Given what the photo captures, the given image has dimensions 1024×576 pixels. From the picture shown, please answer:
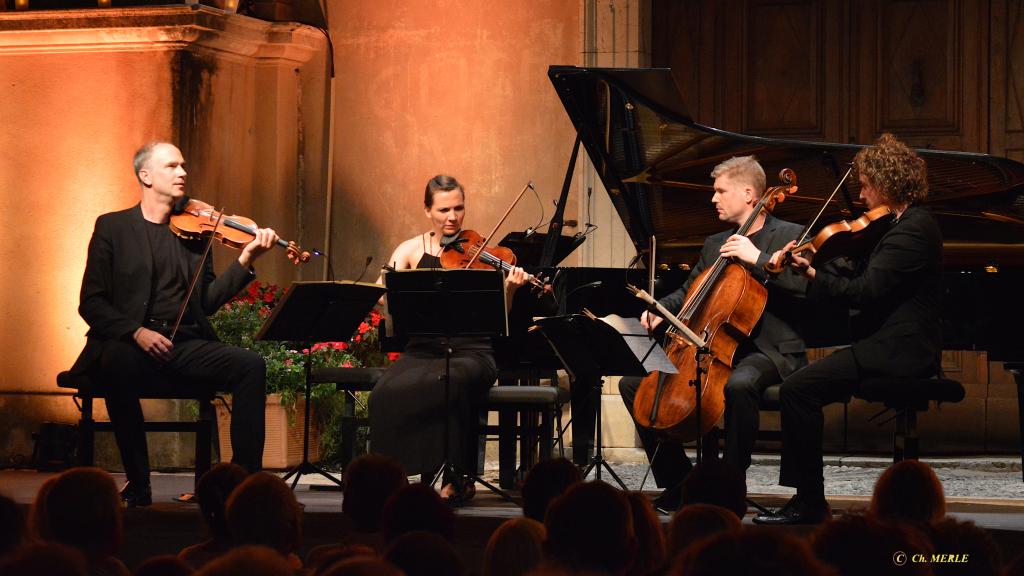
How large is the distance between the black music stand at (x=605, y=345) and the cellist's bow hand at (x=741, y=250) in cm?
43

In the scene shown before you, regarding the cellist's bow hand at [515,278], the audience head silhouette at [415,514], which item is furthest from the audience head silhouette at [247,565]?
the cellist's bow hand at [515,278]

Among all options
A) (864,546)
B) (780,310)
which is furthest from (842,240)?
(864,546)

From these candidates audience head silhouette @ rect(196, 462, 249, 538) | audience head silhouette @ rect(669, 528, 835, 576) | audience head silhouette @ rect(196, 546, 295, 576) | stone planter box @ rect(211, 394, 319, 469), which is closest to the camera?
audience head silhouette @ rect(669, 528, 835, 576)

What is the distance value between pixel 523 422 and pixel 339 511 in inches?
65.6

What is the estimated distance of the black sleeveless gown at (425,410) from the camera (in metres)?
5.49

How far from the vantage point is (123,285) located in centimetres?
540

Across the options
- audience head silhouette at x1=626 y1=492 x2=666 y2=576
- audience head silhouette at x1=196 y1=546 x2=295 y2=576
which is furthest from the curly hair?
audience head silhouette at x1=196 y1=546 x2=295 y2=576

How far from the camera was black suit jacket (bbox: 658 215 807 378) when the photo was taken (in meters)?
5.10

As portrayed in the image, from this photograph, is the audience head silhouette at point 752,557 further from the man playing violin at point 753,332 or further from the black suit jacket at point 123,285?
the black suit jacket at point 123,285

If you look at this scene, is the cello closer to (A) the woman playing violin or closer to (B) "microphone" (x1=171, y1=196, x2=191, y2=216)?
(A) the woman playing violin

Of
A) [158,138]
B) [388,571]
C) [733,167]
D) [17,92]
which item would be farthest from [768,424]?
[388,571]

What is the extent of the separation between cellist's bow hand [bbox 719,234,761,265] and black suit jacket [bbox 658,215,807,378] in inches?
4.1

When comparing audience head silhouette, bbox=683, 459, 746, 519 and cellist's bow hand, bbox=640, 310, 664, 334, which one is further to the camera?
cellist's bow hand, bbox=640, 310, 664, 334

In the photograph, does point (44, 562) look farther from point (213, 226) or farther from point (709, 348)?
point (213, 226)
